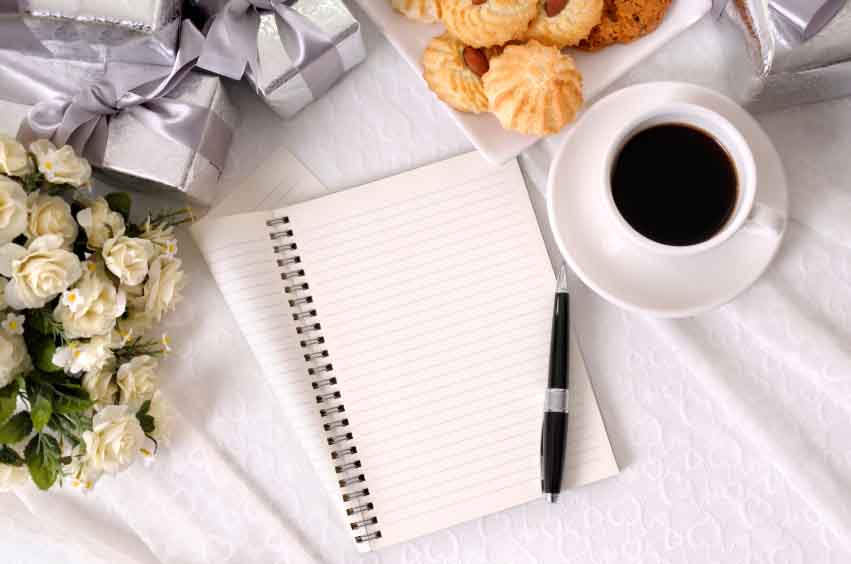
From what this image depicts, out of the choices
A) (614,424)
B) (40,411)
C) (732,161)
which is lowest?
(614,424)

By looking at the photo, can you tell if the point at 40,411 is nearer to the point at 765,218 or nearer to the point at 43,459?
the point at 43,459

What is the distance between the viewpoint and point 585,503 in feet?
2.36

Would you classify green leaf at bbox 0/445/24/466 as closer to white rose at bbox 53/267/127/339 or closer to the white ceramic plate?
white rose at bbox 53/267/127/339

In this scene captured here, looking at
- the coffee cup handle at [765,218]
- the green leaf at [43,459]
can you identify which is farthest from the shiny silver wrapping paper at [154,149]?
the coffee cup handle at [765,218]

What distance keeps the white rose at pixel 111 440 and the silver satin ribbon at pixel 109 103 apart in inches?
8.5

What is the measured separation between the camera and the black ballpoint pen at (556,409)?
0.70 metres

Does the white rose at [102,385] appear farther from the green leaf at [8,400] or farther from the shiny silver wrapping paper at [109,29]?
the shiny silver wrapping paper at [109,29]

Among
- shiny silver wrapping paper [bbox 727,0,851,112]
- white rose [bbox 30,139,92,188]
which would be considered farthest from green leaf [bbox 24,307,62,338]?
shiny silver wrapping paper [bbox 727,0,851,112]

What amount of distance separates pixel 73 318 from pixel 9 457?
143 millimetres

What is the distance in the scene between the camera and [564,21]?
644 mm

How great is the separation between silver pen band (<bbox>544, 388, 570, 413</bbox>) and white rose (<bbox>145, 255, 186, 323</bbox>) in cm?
34

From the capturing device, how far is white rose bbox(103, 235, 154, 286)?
0.64 m

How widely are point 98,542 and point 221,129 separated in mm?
397

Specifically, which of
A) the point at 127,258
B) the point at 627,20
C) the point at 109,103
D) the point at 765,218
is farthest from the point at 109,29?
the point at 765,218
